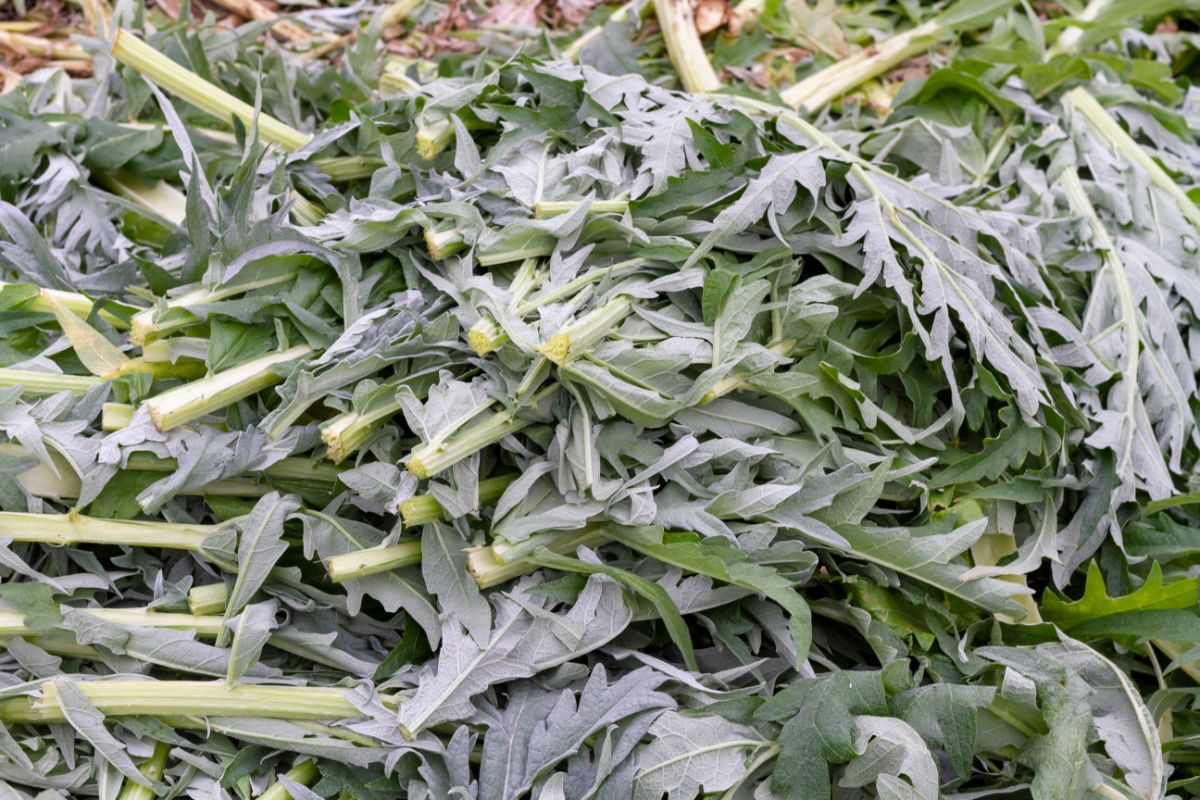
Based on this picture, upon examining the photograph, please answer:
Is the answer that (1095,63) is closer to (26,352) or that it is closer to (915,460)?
(915,460)

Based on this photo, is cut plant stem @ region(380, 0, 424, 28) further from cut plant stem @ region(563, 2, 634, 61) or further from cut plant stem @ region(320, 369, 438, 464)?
cut plant stem @ region(320, 369, 438, 464)

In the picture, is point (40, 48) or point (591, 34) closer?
point (40, 48)

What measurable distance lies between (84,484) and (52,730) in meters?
0.28

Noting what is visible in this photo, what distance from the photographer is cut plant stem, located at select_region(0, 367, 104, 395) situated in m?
1.15

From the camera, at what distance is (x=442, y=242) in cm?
117

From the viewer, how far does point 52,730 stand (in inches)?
42.4

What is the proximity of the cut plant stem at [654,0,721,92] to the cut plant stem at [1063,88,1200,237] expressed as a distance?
2.23ft

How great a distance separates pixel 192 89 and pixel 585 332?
85cm

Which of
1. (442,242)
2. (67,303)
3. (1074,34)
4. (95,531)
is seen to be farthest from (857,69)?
(95,531)

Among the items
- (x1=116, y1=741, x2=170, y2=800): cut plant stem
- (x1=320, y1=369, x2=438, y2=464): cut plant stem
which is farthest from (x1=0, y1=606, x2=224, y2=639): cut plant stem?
(x1=320, y1=369, x2=438, y2=464): cut plant stem

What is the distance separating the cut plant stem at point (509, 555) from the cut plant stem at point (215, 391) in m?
0.33

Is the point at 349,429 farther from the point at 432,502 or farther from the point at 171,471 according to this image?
the point at 171,471

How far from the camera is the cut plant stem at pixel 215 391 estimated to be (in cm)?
109

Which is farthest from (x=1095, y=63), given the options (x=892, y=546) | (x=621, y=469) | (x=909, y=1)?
(x=621, y=469)
